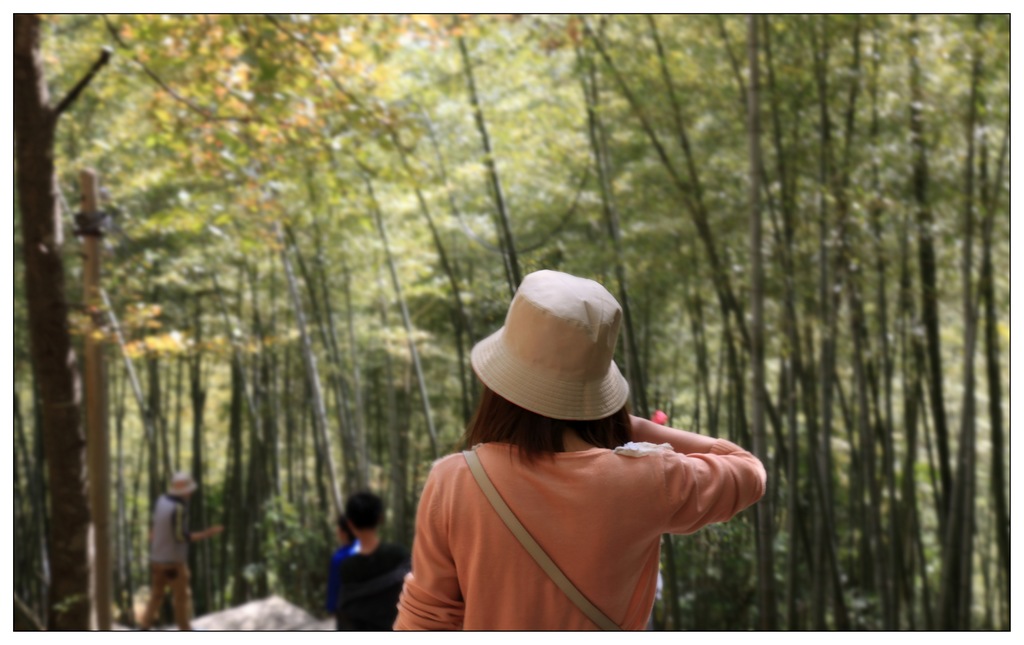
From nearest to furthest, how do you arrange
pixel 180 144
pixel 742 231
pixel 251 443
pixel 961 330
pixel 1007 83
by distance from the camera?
pixel 180 144 < pixel 1007 83 < pixel 742 231 < pixel 961 330 < pixel 251 443

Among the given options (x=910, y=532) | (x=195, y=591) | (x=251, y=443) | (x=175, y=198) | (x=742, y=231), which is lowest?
(x=195, y=591)

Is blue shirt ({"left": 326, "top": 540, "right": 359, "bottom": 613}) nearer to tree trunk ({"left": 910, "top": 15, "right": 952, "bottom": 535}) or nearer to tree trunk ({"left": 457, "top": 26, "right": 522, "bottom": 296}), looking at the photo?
tree trunk ({"left": 457, "top": 26, "right": 522, "bottom": 296})

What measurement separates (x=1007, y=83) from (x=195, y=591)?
7661 millimetres

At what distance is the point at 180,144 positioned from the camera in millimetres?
3689

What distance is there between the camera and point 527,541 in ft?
3.14

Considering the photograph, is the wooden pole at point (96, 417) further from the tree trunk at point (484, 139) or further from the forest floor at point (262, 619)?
the tree trunk at point (484, 139)

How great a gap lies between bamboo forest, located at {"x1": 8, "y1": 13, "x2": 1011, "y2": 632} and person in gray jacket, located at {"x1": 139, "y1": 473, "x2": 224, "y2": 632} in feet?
1.66

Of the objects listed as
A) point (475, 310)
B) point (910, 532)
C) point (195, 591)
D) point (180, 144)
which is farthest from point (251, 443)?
point (910, 532)

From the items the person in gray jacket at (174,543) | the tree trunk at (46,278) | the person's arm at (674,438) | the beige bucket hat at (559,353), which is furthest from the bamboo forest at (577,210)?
the beige bucket hat at (559,353)

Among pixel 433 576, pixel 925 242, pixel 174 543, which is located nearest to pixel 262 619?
pixel 174 543

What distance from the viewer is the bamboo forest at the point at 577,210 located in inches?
142

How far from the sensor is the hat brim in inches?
38.5

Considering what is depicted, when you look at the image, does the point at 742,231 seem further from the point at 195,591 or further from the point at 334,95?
the point at 195,591

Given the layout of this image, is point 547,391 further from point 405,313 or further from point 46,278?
point 405,313
